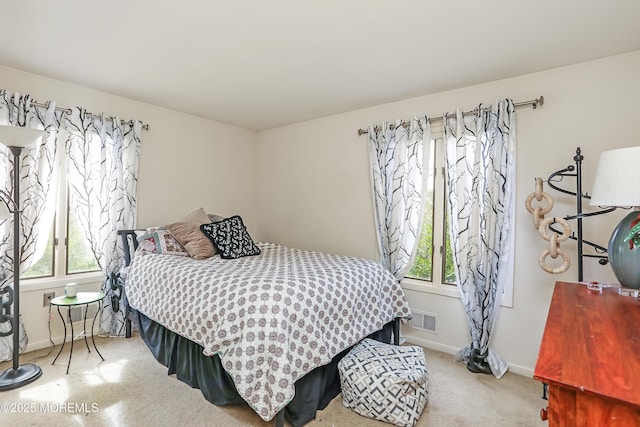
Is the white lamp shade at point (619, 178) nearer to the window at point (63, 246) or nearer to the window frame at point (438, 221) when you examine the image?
the window frame at point (438, 221)

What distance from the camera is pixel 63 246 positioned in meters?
2.98

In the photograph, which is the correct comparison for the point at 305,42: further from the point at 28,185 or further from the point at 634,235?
the point at 28,185

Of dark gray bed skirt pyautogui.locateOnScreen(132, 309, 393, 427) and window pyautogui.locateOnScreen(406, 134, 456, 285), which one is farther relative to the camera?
window pyautogui.locateOnScreen(406, 134, 456, 285)

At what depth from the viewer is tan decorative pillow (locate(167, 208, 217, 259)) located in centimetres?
298

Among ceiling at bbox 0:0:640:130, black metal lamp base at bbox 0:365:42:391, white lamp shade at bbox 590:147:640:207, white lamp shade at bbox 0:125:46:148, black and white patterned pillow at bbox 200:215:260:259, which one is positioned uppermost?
ceiling at bbox 0:0:640:130

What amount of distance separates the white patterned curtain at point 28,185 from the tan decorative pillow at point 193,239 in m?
0.99

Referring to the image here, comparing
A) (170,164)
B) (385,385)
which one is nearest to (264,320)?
(385,385)

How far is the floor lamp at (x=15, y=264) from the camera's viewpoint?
7.10 ft

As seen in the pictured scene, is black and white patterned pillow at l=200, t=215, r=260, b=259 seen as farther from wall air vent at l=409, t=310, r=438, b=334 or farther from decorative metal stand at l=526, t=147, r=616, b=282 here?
decorative metal stand at l=526, t=147, r=616, b=282

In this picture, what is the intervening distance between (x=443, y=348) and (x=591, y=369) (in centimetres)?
237

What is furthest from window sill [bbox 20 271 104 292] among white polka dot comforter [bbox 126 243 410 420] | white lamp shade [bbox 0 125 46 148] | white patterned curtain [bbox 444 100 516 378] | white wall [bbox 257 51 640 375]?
white patterned curtain [bbox 444 100 516 378]

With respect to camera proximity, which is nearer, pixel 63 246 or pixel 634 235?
pixel 634 235

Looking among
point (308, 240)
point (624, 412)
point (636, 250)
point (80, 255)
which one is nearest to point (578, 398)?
point (624, 412)

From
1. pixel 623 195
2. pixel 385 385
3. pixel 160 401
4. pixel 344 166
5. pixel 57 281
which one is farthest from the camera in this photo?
pixel 344 166
